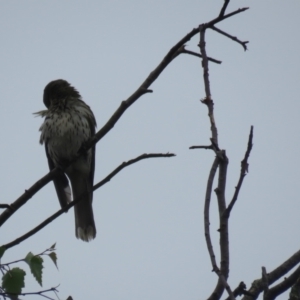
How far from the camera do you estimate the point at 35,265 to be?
10.7 ft

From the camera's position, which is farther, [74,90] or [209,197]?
[74,90]

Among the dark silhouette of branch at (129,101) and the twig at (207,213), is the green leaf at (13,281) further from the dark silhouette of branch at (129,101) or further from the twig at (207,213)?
the twig at (207,213)

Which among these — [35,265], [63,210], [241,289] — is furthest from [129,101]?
A: [241,289]

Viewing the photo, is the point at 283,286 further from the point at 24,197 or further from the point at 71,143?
the point at 71,143

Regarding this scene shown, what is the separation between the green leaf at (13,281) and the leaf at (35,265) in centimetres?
11

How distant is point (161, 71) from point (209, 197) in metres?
1.39

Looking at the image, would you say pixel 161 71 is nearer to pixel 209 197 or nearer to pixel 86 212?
pixel 209 197

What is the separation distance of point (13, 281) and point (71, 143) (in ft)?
12.6

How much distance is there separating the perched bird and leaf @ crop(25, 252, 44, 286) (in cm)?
332

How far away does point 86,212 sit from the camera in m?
6.96

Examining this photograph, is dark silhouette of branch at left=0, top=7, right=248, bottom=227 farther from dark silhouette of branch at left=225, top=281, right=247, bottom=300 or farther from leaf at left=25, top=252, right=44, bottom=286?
dark silhouette of branch at left=225, top=281, right=247, bottom=300

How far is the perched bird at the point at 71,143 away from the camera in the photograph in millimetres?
6789

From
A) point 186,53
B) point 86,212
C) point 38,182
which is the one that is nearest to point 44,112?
point 86,212

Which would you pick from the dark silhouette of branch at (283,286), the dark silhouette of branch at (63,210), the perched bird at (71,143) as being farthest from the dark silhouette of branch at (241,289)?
the perched bird at (71,143)
